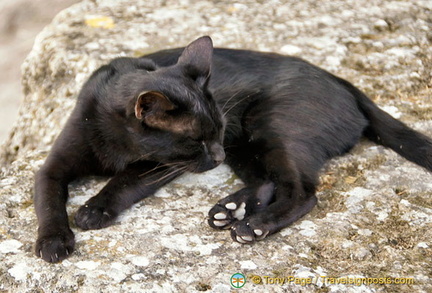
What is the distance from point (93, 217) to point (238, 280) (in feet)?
2.35

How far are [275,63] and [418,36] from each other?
152cm

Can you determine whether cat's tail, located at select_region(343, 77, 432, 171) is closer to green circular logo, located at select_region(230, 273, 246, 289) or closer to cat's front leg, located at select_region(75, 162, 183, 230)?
cat's front leg, located at select_region(75, 162, 183, 230)

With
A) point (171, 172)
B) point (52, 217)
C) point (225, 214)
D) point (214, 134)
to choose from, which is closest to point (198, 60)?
point (214, 134)

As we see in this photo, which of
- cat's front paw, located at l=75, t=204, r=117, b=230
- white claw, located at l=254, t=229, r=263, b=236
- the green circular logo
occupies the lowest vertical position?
white claw, located at l=254, t=229, r=263, b=236

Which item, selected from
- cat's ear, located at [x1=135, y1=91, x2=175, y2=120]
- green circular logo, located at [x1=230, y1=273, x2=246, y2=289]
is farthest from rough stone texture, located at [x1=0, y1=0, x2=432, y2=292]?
cat's ear, located at [x1=135, y1=91, x2=175, y2=120]

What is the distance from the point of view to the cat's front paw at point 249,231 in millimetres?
2328

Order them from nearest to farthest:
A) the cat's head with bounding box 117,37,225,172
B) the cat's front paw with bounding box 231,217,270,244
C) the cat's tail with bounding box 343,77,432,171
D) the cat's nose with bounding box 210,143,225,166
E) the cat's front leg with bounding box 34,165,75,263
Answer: the cat's front leg with bounding box 34,165,75,263, the cat's front paw with bounding box 231,217,270,244, the cat's head with bounding box 117,37,225,172, the cat's nose with bounding box 210,143,225,166, the cat's tail with bounding box 343,77,432,171

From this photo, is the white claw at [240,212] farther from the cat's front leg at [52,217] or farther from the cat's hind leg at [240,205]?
the cat's front leg at [52,217]

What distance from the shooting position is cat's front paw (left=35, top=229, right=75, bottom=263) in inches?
85.5

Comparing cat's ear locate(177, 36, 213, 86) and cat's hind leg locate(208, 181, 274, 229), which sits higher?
cat's ear locate(177, 36, 213, 86)

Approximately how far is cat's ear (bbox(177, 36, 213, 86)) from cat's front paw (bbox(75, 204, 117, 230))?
0.75 m

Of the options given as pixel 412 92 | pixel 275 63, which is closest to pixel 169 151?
pixel 275 63

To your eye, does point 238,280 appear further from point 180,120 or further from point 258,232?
point 180,120

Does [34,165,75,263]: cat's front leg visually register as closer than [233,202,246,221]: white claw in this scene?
Yes
